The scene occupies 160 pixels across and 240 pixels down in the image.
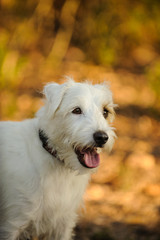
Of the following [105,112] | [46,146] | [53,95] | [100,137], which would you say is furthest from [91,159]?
[53,95]

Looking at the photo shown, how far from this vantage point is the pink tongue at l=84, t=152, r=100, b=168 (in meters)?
2.73

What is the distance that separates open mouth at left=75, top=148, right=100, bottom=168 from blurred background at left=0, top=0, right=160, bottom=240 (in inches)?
57.3

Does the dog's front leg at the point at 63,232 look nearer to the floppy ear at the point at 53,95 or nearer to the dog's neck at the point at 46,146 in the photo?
the dog's neck at the point at 46,146

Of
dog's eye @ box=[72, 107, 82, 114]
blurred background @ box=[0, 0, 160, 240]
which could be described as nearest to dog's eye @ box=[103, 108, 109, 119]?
dog's eye @ box=[72, 107, 82, 114]

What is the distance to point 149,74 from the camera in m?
6.84

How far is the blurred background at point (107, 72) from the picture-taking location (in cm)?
450

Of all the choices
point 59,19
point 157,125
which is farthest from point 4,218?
point 59,19

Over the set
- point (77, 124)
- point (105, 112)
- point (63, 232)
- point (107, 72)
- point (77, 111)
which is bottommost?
point (63, 232)

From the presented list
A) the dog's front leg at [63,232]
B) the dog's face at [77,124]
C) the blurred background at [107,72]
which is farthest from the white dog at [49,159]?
the blurred background at [107,72]

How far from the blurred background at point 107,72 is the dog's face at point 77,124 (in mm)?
1469

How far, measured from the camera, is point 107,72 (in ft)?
28.3

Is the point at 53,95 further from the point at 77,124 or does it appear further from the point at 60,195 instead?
the point at 60,195

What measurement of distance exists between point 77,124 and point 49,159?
39 cm

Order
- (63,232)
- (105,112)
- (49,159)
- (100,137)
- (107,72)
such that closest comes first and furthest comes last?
(100,137), (49,159), (105,112), (63,232), (107,72)
